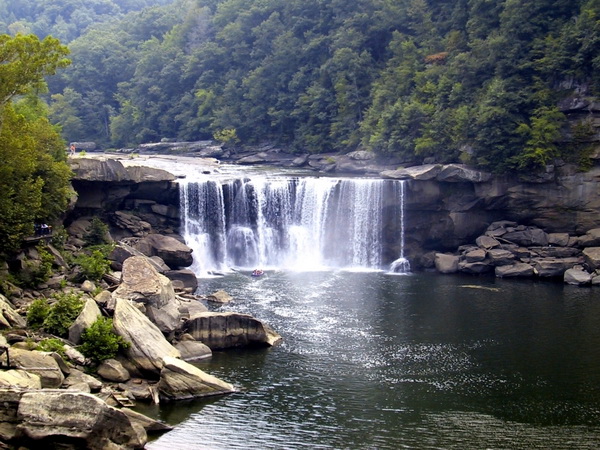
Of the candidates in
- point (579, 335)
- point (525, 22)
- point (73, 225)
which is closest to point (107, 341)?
point (73, 225)

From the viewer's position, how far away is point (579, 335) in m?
38.3

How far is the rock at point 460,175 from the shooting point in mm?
55375

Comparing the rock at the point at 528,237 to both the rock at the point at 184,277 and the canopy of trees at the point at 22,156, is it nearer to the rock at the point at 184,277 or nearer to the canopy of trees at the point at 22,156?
the rock at the point at 184,277

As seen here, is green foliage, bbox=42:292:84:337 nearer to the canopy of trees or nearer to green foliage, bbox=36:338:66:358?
green foliage, bbox=36:338:66:358

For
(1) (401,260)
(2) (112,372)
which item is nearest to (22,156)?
(2) (112,372)

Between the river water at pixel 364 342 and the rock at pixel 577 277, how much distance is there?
0.65 metres

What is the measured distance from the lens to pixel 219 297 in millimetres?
43500


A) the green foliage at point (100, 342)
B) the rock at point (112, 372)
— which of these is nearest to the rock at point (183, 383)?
the rock at point (112, 372)

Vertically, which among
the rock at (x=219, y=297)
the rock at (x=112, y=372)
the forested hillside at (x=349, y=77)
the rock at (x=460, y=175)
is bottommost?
the rock at (x=112, y=372)

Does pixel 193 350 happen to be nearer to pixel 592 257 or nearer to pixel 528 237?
pixel 592 257

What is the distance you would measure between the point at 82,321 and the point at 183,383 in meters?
4.93

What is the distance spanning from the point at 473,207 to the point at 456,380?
1037 inches

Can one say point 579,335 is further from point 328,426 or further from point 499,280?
point 328,426

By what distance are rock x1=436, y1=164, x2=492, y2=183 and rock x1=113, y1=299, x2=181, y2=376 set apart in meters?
29.3
